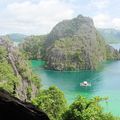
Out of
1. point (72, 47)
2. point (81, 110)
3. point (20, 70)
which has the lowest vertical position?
point (81, 110)

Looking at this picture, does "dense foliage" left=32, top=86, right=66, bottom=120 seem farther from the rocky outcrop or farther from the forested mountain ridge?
the forested mountain ridge

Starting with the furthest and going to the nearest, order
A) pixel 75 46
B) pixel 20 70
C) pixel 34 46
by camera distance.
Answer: pixel 34 46 < pixel 75 46 < pixel 20 70

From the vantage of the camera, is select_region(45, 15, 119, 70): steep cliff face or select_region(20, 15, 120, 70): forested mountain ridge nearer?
select_region(45, 15, 119, 70): steep cliff face

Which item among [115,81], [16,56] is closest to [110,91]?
[115,81]

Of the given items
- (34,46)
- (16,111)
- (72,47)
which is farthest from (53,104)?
(34,46)

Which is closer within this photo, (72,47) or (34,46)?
(72,47)

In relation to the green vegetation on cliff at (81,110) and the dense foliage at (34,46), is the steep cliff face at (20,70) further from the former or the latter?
the dense foliage at (34,46)

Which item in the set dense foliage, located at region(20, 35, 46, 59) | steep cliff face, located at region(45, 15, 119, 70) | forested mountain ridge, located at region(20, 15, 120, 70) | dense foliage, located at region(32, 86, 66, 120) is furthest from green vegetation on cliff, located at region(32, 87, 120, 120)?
dense foliage, located at region(20, 35, 46, 59)

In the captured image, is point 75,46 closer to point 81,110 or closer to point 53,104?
point 53,104
